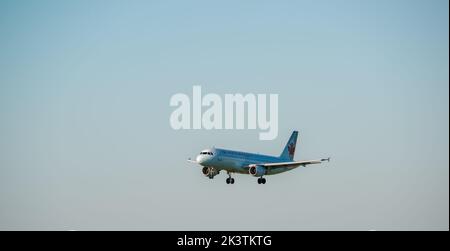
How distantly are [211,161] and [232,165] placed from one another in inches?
160

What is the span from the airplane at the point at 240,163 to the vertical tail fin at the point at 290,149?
896cm

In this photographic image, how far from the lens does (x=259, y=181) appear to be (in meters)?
146

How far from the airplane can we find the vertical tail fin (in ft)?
29.4

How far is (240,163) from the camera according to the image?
141 meters

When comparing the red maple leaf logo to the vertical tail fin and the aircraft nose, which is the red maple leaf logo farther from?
the aircraft nose

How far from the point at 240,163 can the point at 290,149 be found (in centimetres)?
2471

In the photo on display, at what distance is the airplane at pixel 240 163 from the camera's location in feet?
452

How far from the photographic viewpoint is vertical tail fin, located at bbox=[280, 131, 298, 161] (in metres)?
162
